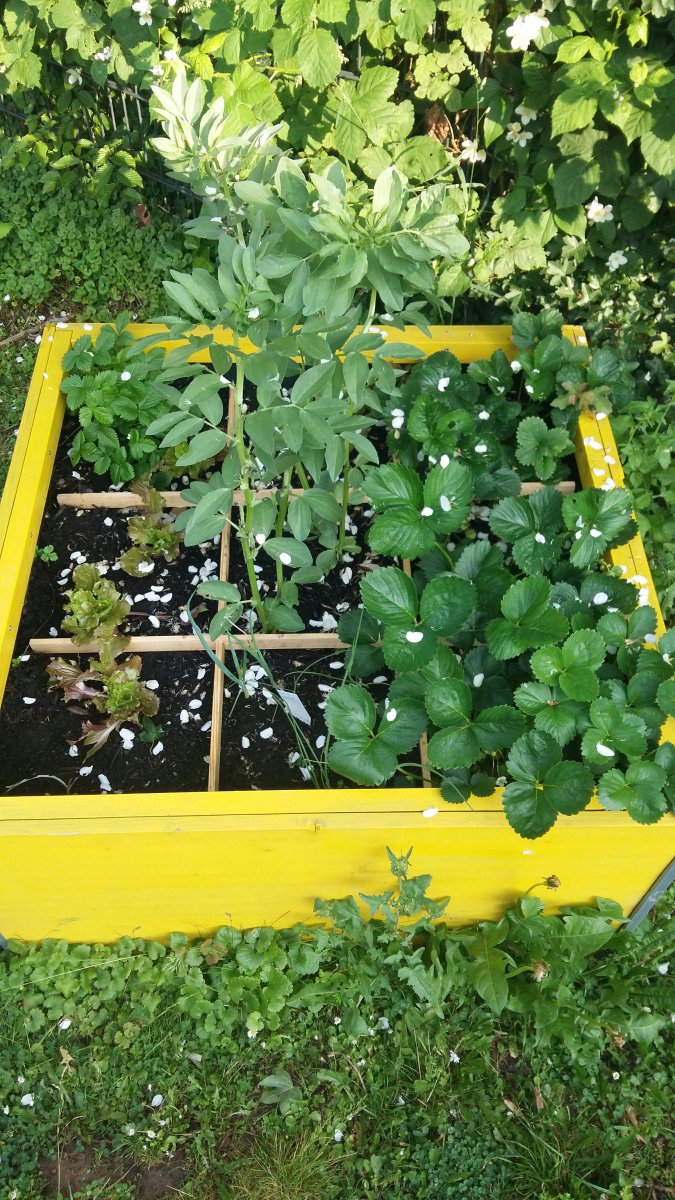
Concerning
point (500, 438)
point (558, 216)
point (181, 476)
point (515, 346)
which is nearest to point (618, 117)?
point (558, 216)

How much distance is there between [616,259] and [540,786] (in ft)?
6.53

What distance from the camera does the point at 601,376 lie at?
2.36 metres

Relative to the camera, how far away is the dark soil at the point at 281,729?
2.03m

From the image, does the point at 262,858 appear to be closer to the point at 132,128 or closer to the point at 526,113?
the point at 526,113

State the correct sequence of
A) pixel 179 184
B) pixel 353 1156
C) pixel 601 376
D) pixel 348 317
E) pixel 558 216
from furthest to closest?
pixel 179 184 → pixel 558 216 → pixel 601 376 → pixel 353 1156 → pixel 348 317

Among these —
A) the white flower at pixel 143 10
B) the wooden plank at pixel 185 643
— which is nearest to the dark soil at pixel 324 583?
the wooden plank at pixel 185 643

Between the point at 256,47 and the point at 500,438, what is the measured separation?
1.24 m

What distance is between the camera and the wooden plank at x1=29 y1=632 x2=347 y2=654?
215 centimetres

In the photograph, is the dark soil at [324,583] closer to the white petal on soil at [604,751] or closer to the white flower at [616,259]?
the white petal on soil at [604,751]

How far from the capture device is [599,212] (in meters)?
2.82

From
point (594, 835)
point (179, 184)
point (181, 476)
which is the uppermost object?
point (179, 184)

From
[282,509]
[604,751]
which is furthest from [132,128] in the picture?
[604,751]

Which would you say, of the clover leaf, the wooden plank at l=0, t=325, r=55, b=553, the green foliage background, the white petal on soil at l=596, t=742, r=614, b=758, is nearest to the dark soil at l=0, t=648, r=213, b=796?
the wooden plank at l=0, t=325, r=55, b=553

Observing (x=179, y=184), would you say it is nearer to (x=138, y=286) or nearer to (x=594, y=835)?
(x=138, y=286)
